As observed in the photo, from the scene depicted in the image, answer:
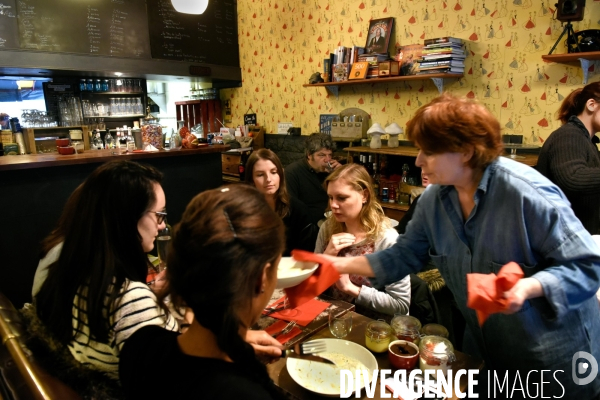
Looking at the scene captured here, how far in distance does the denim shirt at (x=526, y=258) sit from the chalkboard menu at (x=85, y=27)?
15.4 feet

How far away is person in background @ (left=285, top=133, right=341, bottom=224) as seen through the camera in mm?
3803

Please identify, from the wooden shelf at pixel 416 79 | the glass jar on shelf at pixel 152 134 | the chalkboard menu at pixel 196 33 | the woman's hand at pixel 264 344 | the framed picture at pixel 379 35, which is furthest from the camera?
the chalkboard menu at pixel 196 33

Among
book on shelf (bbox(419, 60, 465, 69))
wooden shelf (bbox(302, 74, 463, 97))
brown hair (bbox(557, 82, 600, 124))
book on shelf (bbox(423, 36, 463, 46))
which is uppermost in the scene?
book on shelf (bbox(423, 36, 463, 46))

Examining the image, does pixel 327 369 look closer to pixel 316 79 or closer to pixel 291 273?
pixel 291 273

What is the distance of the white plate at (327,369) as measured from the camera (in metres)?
1.18

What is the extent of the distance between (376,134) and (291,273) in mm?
3100

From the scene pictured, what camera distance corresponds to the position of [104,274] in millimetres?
1184

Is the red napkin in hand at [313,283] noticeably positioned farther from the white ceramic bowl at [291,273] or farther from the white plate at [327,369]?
→ the white plate at [327,369]

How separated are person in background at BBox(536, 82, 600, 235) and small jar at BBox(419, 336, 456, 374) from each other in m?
1.39

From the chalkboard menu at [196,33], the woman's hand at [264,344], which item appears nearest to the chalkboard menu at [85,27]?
the chalkboard menu at [196,33]

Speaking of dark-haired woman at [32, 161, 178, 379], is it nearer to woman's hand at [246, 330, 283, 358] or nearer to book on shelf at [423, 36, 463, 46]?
woman's hand at [246, 330, 283, 358]

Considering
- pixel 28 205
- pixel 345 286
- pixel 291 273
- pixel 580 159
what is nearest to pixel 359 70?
pixel 580 159

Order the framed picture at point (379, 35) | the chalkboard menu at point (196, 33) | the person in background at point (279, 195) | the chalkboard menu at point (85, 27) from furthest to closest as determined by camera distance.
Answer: the chalkboard menu at point (196, 33), the chalkboard menu at point (85, 27), the framed picture at point (379, 35), the person in background at point (279, 195)

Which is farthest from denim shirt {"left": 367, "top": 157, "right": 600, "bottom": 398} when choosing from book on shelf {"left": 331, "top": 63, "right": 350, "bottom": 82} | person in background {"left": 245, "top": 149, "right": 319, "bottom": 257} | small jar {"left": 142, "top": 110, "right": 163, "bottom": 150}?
book on shelf {"left": 331, "top": 63, "right": 350, "bottom": 82}
